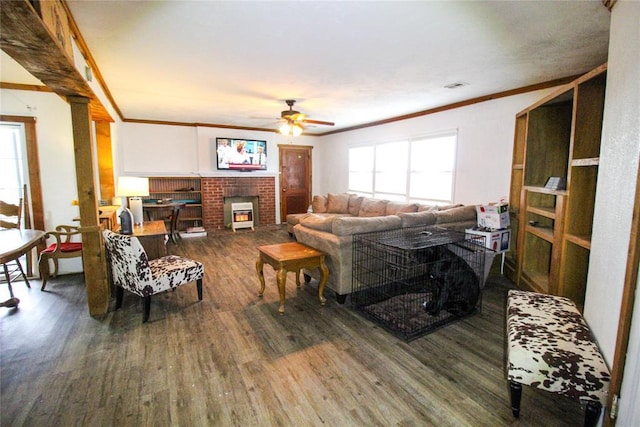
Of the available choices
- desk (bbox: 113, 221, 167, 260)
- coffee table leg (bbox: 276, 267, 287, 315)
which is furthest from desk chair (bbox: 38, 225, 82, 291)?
coffee table leg (bbox: 276, 267, 287, 315)

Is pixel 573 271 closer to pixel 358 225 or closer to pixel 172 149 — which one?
pixel 358 225

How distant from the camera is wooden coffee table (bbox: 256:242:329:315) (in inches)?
119

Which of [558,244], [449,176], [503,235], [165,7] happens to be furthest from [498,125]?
[165,7]

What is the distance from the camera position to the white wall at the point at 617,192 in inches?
57.5

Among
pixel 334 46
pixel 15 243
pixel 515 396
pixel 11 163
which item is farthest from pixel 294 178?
pixel 515 396

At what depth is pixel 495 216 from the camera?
3752mm

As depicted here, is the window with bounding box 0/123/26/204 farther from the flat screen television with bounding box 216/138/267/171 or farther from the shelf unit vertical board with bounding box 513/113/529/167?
the shelf unit vertical board with bounding box 513/113/529/167

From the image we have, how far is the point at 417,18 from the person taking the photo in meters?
2.16

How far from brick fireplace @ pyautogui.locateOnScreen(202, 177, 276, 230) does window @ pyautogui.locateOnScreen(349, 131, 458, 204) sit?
2231mm

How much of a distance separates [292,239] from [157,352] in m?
4.16

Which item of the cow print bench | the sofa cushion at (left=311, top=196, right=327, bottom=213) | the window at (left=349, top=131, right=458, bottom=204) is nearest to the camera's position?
the cow print bench

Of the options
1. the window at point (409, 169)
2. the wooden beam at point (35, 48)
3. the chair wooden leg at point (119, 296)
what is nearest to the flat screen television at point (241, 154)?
the window at point (409, 169)

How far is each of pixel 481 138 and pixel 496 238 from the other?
1.71 meters

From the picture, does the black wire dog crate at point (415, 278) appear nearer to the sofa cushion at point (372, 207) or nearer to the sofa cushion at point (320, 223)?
the sofa cushion at point (320, 223)
